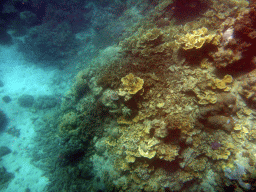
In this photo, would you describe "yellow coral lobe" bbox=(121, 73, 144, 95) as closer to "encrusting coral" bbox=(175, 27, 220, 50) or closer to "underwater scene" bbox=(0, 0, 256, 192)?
"underwater scene" bbox=(0, 0, 256, 192)

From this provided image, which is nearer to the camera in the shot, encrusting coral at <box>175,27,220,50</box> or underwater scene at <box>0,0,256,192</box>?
underwater scene at <box>0,0,256,192</box>

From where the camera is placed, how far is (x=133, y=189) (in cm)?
522

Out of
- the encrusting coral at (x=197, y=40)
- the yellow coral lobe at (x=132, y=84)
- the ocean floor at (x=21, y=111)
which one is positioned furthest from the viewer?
the ocean floor at (x=21, y=111)

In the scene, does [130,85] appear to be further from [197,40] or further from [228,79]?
[228,79]

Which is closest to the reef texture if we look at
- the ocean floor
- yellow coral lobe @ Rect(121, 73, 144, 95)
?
yellow coral lobe @ Rect(121, 73, 144, 95)

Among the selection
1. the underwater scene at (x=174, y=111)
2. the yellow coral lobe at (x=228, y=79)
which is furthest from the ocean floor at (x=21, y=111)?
the yellow coral lobe at (x=228, y=79)

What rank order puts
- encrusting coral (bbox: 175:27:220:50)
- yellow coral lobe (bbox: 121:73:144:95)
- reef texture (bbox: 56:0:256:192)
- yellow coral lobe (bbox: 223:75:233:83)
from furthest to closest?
1. yellow coral lobe (bbox: 121:73:144:95)
2. encrusting coral (bbox: 175:27:220:50)
3. yellow coral lobe (bbox: 223:75:233:83)
4. reef texture (bbox: 56:0:256:192)

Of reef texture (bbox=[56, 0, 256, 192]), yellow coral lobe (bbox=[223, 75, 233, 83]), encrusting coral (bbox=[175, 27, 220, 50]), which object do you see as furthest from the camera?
encrusting coral (bbox=[175, 27, 220, 50])

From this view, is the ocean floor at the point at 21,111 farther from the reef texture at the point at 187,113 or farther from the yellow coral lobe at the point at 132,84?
the yellow coral lobe at the point at 132,84

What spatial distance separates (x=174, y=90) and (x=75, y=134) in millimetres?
5167

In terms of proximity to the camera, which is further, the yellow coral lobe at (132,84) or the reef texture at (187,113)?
the yellow coral lobe at (132,84)

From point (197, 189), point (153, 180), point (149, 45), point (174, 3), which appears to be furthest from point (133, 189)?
point (174, 3)

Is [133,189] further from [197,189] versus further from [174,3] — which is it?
[174,3]

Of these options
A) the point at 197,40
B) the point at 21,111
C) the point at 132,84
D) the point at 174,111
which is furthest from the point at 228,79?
the point at 21,111
